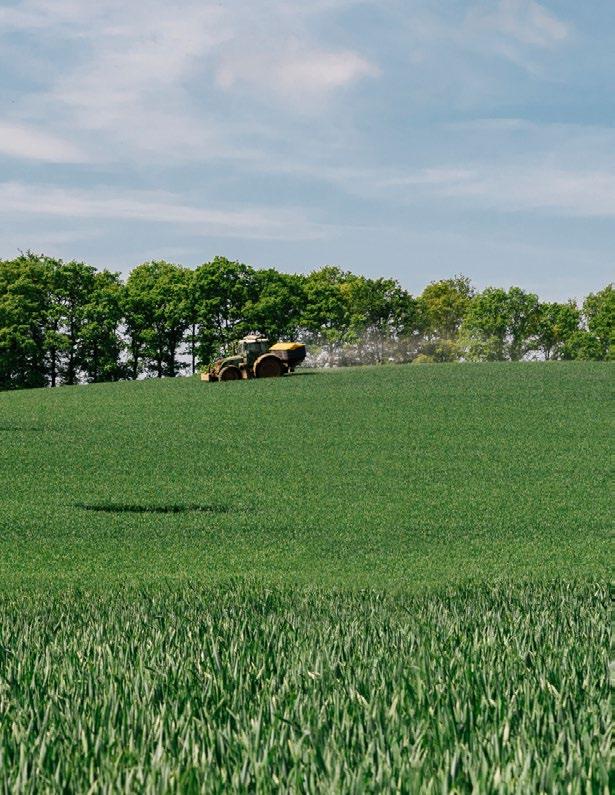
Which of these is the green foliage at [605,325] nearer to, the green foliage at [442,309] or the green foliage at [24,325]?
the green foliage at [442,309]

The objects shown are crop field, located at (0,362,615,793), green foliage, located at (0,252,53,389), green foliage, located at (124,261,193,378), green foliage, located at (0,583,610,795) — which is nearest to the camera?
green foliage, located at (0,583,610,795)

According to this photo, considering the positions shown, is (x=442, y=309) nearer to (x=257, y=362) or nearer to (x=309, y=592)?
(x=257, y=362)

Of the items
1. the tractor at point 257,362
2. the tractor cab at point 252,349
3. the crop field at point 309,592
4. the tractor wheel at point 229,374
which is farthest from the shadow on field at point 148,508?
the tractor cab at point 252,349

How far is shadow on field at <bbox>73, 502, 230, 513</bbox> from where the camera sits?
19784mm

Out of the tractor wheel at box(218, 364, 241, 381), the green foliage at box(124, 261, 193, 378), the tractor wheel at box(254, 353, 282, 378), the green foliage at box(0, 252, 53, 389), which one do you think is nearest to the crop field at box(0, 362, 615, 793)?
the tractor wheel at box(254, 353, 282, 378)

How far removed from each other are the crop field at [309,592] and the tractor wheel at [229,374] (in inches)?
275

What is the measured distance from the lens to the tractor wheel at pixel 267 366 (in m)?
46.0

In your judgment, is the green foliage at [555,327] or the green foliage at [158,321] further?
Answer: the green foliage at [555,327]

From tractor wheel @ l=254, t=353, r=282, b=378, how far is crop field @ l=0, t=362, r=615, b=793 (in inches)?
249

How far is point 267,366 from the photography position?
46125 mm

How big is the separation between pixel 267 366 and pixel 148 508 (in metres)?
26.3

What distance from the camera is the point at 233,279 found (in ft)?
244

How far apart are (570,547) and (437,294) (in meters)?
75.5

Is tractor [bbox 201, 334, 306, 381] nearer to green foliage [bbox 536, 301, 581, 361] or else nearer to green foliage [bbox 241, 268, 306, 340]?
green foliage [bbox 241, 268, 306, 340]
